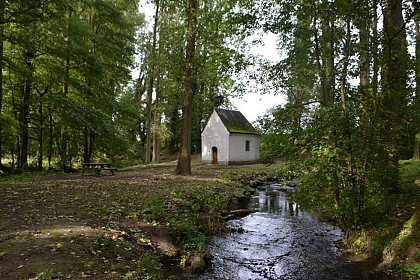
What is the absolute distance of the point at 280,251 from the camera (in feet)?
23.7

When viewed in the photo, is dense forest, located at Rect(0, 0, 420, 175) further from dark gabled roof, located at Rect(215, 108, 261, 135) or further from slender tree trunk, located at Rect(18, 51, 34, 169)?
dark gabled roof, located at Rect(215, 108, 261, 135)

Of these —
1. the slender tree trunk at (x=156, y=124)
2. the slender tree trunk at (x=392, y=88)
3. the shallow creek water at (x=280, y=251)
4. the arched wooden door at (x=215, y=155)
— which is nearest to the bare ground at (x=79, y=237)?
the shallow creek water at (x=280, y=251)

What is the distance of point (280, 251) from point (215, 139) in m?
23.5

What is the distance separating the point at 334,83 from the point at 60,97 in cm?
1466

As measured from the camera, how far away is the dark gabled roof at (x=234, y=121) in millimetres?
30181

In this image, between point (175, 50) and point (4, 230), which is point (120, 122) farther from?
point (4, 230)

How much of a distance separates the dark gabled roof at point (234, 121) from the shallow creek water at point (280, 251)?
765 inches

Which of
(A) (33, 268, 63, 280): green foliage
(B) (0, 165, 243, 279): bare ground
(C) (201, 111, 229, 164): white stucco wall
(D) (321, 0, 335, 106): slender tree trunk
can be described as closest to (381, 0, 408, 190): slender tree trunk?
(D) (321, 0, 335, 106): slender tree trunk

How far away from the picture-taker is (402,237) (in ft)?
19.4

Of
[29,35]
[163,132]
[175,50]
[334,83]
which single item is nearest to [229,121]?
[163,132]

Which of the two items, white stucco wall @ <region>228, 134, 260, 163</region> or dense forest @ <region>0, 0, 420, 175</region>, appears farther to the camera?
white stucco wall @ <region>228, 134, 260, 163</region>

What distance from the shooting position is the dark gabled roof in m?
30.2

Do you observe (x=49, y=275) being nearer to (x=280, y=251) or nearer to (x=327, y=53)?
(x=280, y=251)

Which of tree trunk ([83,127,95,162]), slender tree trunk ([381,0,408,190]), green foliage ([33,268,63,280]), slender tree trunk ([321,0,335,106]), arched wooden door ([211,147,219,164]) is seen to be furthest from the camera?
arched wooden door ([211,147,219,164])
